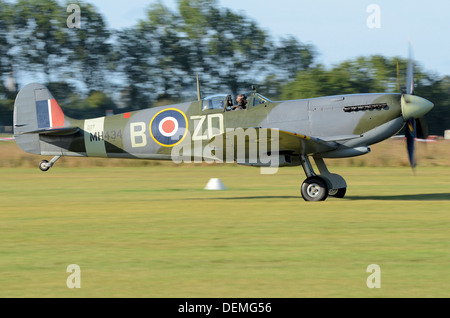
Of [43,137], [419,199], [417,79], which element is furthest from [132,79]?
[419,199]

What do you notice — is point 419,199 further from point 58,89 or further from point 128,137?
point 58,89

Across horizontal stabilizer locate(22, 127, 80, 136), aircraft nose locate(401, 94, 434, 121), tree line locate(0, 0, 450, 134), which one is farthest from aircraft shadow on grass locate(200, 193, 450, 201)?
tree line locate(0, 0, 450, 134)

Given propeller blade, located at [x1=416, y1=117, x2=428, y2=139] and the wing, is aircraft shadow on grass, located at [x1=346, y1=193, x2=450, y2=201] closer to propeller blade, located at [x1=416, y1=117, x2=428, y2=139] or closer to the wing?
propeller blade, located at [x1=416, y1=117, x2=428, y2=139]

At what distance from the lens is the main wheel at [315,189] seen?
505 inches

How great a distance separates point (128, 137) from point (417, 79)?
46402 mm

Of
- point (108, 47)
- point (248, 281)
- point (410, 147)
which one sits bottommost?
point (248, 281)

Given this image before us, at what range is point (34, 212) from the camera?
11.7 m

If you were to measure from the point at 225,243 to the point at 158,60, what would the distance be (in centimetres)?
5292

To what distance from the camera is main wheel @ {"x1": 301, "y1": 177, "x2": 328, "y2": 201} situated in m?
12.8

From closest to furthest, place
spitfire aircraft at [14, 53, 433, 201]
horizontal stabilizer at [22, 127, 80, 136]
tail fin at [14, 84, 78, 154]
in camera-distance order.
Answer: spitfire aircraft at [14, 53, 433, 201], horizontal stabilizer at [22, 127, 80, 136], tail fin at [14, 84, 78, 154]

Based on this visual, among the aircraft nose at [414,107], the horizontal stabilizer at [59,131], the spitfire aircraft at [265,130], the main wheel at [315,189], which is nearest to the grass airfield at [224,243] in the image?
the main wheel at [315,189]

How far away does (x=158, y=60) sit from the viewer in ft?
196

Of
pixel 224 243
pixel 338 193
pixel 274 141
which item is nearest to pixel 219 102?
pixel 274 141

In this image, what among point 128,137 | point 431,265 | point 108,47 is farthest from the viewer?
point 108,47
